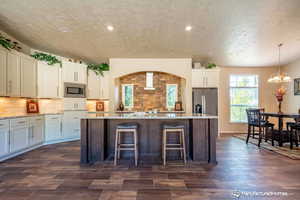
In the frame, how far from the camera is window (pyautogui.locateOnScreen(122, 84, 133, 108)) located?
615 centimetres

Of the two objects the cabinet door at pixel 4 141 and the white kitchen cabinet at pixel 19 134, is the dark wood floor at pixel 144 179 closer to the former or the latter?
the cabinet door at pixel 4 141

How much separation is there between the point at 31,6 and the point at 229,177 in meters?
4.16

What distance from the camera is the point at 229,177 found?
8.04 feet

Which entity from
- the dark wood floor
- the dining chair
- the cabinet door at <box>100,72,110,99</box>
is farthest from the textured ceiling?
the dark wood floor

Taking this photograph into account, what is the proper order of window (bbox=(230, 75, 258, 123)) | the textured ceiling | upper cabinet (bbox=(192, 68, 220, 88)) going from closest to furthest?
the textured ceiling
upper cabinet (bbox=(192, 68, 220, 88))
window (bbox=(230, 75, 258, 123))

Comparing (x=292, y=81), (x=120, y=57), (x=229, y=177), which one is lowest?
(x=229, y=177)

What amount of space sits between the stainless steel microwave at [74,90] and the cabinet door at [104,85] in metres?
0.69

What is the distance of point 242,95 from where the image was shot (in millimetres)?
6395

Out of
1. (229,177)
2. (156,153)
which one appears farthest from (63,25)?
(229,177)

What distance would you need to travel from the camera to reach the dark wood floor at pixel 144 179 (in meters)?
2.00

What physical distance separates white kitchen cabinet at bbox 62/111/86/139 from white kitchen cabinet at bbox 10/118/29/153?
1.06 m

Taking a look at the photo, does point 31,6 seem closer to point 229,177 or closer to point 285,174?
point 229,177

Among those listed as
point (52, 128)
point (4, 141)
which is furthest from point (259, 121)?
point (4, 141)

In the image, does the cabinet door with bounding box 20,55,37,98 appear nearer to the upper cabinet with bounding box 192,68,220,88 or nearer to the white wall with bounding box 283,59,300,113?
the upper cabinet with bounding box 192,68,220,88
